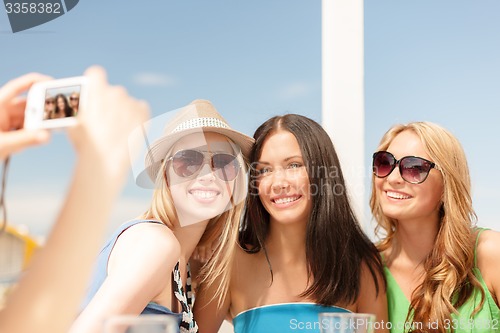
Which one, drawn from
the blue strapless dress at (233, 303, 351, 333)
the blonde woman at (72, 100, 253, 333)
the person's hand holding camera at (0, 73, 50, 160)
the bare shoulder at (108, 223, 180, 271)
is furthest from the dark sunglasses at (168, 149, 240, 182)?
the person's hand holding camera at (0, 73, 50, 160)

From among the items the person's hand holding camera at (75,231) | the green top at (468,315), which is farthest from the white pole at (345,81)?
the person's hand holding camera at (75,231)

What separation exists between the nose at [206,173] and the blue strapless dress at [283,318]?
50 centimetres

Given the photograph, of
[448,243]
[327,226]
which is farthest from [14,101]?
[448,243]

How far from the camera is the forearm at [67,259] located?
1.57 ft

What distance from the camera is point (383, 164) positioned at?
1.94 metres

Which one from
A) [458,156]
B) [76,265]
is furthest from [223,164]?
[76,265]

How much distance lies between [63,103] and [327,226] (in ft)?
4.49

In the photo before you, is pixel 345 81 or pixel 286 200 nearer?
pixel 286 200

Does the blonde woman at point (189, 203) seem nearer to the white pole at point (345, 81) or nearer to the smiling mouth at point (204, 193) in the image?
the smiling mouth at point (204, 193)

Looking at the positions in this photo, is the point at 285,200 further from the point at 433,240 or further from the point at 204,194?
the point at 433,240

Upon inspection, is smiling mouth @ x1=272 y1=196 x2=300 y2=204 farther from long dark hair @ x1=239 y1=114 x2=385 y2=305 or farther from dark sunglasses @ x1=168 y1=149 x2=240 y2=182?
dark sunglasses @ x1=168 y1=149 x2=240 y2=182

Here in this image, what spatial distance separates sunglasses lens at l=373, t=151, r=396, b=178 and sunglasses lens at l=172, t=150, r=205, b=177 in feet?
1.98

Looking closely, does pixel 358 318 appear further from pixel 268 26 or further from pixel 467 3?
pixel 268 26

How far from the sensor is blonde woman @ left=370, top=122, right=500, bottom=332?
1802 mm
